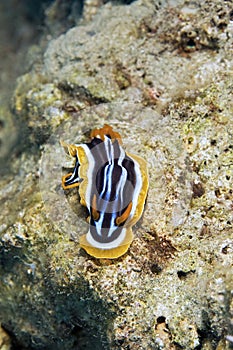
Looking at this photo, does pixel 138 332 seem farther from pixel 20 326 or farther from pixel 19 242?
pixel 20 326

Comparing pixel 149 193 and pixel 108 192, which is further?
pixel 149 193

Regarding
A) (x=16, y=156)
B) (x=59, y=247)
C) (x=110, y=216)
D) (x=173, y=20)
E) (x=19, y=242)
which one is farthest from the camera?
(x=16, y=156)

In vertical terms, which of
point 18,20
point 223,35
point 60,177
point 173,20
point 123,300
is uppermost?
point 18,20

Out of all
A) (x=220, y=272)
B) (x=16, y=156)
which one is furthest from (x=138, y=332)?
(x=16, y=156)
